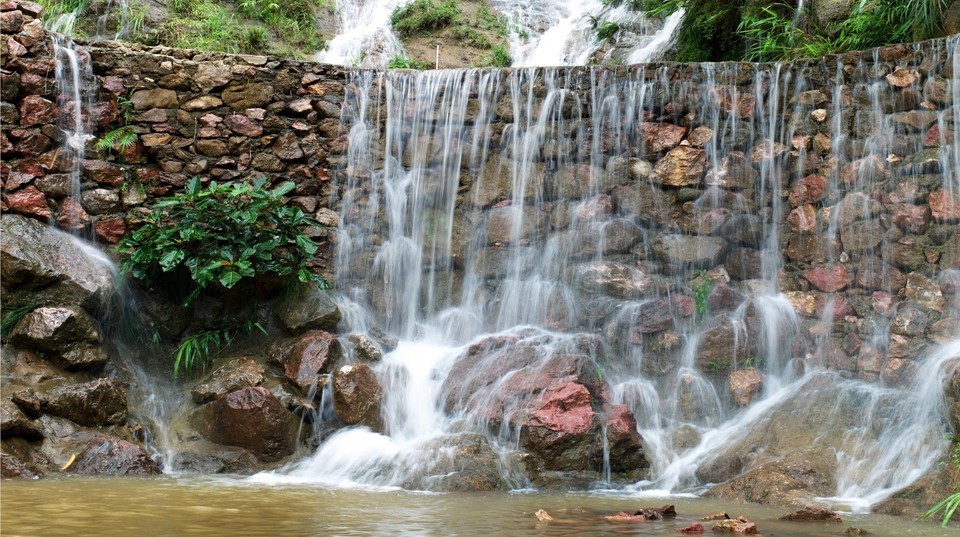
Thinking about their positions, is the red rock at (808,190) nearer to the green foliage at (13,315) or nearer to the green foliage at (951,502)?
the green foliage at (951,502)

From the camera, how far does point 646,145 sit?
28.9 feet

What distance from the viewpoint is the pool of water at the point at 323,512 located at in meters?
3.91

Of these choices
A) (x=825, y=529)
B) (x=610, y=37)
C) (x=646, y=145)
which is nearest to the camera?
(x=825, y=529)

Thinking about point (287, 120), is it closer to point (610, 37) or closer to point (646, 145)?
point (646, 145)

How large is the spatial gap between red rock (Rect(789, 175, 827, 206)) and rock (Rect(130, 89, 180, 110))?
20.6ft

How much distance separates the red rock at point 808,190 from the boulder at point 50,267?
6.50 meters

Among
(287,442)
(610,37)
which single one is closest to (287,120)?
(287,442)

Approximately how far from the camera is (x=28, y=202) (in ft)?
26.1

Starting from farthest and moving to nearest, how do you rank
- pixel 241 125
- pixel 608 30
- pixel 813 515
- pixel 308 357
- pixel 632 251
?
1. pixel 608 30
2. pixel 241 125
3. pixel 632 251
4. pixel 308 357
5. pixel 813 515

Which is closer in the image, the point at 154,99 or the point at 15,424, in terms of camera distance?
the point at 15,424

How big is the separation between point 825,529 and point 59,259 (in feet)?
21.4

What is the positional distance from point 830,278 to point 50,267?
22.8 feet

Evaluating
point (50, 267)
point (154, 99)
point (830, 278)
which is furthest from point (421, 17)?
point (830, 278)

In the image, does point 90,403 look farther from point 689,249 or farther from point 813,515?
point 689,249
